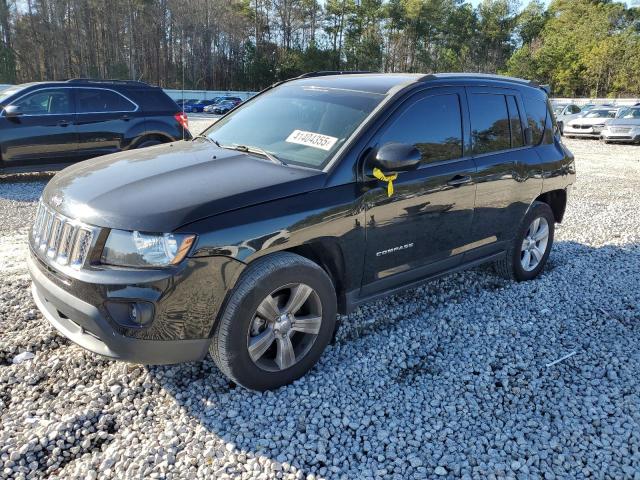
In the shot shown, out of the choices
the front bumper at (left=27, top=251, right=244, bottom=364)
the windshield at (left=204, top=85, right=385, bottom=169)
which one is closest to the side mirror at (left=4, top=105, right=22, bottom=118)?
the windshield at (left=204, top=85, right=385, bottom=169)

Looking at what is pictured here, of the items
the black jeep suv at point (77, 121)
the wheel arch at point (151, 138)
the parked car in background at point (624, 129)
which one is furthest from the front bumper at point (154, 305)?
the parked car in background at point (624, 129)

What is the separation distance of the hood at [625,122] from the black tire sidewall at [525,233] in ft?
58.6

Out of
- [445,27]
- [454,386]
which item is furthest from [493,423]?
[445,27]

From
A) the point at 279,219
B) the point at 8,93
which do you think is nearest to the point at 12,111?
the point at 8,93

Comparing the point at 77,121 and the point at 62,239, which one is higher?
the point at 77,121

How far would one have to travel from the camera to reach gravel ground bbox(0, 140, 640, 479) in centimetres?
262

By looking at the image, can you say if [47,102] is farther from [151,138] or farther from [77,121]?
[151,138]

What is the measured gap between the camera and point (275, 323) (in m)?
3.07

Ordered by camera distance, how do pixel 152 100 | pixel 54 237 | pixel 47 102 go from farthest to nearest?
pixel 152 100 < pixel 47 102 < pixel 54 237

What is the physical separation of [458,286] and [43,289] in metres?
3.57

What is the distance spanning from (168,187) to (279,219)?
0.66 m

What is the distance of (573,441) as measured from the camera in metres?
2.85

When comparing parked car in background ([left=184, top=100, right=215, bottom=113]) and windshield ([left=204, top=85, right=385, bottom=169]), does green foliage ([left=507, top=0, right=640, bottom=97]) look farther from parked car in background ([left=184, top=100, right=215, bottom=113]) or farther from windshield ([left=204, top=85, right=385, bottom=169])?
windshield ([left=204, top=85, right=385, bottom=169])

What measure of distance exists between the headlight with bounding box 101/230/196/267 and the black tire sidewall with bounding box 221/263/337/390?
0.43 meters
